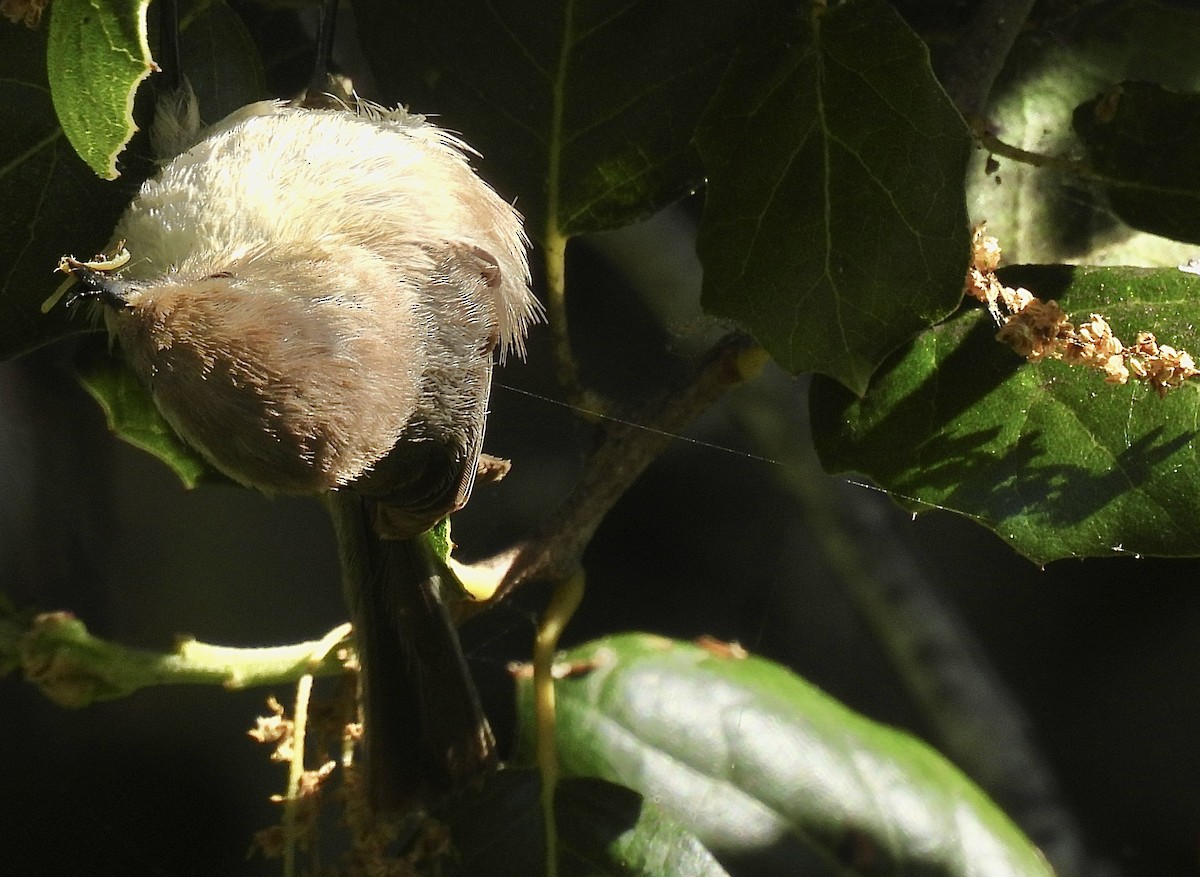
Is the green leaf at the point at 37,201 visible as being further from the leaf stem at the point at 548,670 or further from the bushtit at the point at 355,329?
the leaf stem at the point at 548,670

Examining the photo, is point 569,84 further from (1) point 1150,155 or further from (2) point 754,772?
(2) point 754,772

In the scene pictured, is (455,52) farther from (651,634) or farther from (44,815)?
(44,815)

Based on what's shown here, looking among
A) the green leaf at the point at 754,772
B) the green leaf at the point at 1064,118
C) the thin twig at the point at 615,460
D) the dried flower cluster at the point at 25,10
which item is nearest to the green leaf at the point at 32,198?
the dried flower cluster at the point at 25,10

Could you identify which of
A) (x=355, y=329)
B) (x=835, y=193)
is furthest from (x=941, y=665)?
(x=355, y=329)

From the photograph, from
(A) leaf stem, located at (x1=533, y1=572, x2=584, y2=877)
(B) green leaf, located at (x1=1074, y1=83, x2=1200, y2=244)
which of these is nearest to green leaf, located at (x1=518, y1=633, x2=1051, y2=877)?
(A) leaf stem, located at (x1=533, y1=572, x2=584, y2=877)

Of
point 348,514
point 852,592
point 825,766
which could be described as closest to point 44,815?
point 348,514

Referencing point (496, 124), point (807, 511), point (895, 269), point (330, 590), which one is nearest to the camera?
point (895, 269)

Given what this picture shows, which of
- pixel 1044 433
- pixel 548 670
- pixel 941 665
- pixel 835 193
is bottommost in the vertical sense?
pixel 941 665
